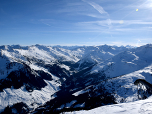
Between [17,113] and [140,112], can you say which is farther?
[17,113]

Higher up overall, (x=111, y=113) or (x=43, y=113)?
Answer: (x=111, y=113)

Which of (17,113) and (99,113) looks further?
(17,113)

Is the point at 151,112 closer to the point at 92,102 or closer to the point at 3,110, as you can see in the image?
the point at 92,102

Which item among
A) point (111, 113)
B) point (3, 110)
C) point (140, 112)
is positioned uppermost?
point (140, 112)

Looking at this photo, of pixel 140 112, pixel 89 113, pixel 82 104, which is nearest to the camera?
pixel 140 112

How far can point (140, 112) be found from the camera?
2248cm

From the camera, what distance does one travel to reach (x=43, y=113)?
18475 centimetres

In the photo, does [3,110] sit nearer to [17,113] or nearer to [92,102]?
[17,113]

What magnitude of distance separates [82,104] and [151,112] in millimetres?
158386

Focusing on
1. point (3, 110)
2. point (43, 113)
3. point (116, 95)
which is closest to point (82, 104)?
point (116, 95)

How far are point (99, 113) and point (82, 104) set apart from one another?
146545 millimetres

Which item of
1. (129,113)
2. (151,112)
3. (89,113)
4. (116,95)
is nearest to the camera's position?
(151,112)

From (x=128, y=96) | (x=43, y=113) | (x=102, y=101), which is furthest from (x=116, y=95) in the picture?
(x=43, y=113)

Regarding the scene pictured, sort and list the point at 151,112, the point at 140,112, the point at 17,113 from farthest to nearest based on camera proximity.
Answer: the point at 17,113, the point at 140,112, the point at 151,112
